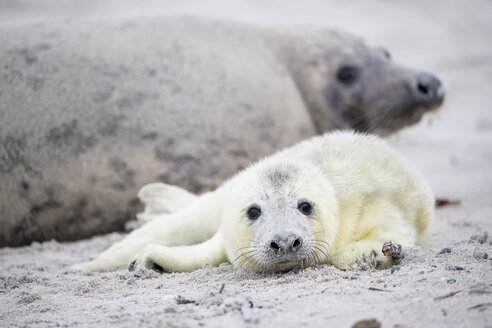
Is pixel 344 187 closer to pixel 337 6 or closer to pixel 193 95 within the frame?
pixel 193 95

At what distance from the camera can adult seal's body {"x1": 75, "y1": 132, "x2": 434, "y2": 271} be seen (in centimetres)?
284

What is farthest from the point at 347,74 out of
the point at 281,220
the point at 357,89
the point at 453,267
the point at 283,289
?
the point at 283,289

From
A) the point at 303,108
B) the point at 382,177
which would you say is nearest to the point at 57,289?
the point at 382,177

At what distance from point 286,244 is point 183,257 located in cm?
68

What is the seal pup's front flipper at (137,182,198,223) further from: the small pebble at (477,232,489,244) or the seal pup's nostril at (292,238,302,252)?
the small pebble at (477,232,489,244)

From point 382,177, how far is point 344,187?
0.21 metres

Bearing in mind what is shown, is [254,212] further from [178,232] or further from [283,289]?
[178,232]

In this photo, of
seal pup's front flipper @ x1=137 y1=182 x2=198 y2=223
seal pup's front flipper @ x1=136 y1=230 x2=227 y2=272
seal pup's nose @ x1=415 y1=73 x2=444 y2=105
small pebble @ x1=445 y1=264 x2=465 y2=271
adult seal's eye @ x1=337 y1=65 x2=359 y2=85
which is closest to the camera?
small pebble @ x1=445 y1=264 x2=465 y2=271

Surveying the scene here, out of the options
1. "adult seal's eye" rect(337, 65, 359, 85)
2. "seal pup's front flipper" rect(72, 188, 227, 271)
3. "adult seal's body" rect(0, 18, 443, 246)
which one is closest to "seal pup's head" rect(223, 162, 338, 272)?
"seal pup's front flipper" rect(72, 188, 227, 271)

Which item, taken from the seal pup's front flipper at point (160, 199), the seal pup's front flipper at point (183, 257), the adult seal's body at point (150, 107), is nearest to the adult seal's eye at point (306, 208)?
the seal pup's front flipper at point (183, 257)

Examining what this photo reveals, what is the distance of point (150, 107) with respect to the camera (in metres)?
4.60

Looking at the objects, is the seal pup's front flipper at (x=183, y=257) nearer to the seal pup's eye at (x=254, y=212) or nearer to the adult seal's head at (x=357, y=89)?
the seal pup's eye at (x=254, y=212)

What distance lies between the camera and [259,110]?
491cm

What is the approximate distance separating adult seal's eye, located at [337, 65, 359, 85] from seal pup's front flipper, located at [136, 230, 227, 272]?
262 cm
